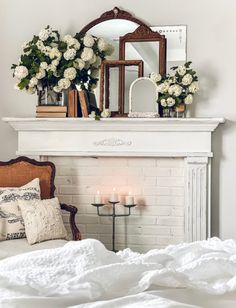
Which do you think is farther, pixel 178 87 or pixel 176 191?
pixel 176 191

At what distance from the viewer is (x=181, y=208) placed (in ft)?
14.3

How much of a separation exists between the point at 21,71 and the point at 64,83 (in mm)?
362

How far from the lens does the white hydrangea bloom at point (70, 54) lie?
4199 mm

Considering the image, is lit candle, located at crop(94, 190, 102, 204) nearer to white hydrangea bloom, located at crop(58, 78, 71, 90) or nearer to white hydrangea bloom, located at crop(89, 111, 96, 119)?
white hydrangea bloom, located at crop(89, 111, 96, 119)

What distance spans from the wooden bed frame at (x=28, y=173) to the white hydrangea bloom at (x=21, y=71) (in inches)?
26.3

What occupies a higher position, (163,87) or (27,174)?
(163,87)

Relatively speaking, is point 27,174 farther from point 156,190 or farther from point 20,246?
point 156,190

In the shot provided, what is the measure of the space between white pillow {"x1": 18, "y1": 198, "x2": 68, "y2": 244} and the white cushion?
0.05m

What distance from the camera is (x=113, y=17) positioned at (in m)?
4.40

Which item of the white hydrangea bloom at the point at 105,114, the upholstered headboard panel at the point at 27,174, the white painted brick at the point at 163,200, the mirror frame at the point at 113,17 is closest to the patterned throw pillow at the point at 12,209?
the upholstered headboard panel at the point at 27,174

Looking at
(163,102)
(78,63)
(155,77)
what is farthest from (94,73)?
(163,102)

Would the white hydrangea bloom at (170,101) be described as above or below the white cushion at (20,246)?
above

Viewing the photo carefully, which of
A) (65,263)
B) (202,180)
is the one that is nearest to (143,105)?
(202,180)

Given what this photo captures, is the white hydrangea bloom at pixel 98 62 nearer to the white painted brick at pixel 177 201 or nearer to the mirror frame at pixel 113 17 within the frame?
the mirror frame at pixel 113 17
